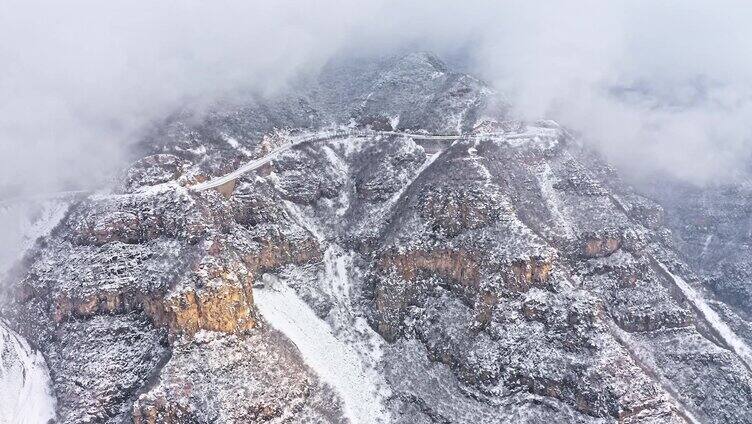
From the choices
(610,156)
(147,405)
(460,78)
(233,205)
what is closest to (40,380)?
(147,405)

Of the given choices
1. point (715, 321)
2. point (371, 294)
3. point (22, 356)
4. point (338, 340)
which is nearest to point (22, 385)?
point (22, 356)

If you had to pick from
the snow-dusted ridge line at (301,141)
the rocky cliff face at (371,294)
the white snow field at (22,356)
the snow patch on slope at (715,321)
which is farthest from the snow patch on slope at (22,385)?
the snow patch on slope at (715,321)

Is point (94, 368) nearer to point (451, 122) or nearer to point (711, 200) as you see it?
point (451, 122)

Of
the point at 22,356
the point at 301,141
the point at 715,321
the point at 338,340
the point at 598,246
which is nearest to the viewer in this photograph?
the point at 22,356

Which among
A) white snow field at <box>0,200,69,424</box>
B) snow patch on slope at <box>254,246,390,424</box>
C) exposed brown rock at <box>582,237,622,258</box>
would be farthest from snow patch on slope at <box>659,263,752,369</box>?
white snow field at <box>0,200,69,424</box>

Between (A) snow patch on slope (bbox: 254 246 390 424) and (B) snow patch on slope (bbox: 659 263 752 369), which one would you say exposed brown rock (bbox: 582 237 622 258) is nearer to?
(B) snow patch on slope (bbox: 659 263 752 369)

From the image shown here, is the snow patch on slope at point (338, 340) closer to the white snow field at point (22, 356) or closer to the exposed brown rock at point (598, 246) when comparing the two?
the white snow field at point (22, 356)

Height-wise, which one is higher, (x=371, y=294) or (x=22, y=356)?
(x=371, y=294)

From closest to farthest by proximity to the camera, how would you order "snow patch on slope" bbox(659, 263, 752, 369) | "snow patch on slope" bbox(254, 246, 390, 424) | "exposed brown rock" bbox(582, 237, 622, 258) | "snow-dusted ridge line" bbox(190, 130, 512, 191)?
"snow patch on slope" bbox(254, 246, 390, 424), "snow patch on slope" bbox(659, 263, 752, 369), "exposed brown rock" bbox(582, 237, 622, 258), "snow-dusted ridge line" bbox(190, 130, 512, 191)

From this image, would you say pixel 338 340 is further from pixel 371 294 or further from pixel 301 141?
pixel 301 141
